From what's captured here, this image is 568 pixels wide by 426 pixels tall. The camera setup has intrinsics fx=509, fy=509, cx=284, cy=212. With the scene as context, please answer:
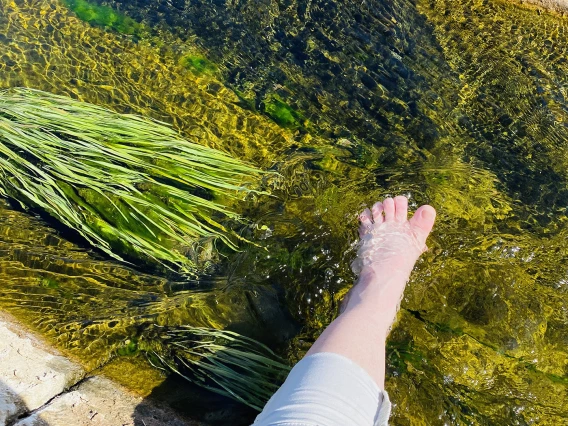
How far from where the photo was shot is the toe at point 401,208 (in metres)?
2.60

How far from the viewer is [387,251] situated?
7.98 feet

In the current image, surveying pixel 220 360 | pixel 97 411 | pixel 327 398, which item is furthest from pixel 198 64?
pixel 327 398

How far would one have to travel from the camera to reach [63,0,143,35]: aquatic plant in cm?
390

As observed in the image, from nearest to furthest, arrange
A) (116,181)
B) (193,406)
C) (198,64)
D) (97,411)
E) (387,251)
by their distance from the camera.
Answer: (97,411) → (193,406) → (387,251) → (116,181) → (198,64)

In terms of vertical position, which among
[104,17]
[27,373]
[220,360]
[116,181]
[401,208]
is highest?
[401,208]

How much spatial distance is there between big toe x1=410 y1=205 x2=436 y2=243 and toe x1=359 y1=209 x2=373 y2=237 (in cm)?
Answer: 21

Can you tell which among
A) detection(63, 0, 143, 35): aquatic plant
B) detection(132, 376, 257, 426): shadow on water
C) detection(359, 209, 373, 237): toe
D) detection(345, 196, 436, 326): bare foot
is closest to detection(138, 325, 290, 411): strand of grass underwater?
detection(132, 376, 257, 426): shadow on water

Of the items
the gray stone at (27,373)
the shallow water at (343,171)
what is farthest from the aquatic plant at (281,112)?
the gray stone at (27,373)

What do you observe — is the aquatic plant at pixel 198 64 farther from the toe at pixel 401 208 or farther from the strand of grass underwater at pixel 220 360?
the strand of grass underwater at pixel 220 360

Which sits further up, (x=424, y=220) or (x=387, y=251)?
(x=424, y=220)

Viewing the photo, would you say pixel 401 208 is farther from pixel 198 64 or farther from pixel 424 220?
pixel 198 64

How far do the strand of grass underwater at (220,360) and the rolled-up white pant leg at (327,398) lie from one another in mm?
326

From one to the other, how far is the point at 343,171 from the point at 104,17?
2394mm

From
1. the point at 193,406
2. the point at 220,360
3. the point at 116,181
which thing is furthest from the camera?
A: the point at 116,181
